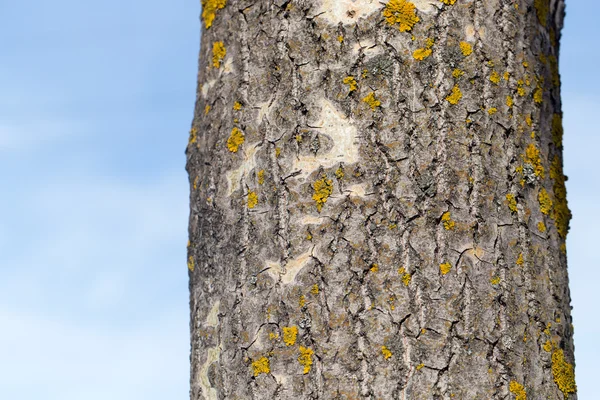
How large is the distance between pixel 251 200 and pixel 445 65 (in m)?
0.66

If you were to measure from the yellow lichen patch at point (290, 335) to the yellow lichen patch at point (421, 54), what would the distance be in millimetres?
807

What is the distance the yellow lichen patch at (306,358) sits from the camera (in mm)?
2176

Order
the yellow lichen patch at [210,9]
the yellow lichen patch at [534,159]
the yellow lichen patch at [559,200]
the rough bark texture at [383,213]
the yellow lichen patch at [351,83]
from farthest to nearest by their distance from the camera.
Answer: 1. the yellow lichen patch at [210,9]
2. the yellow lichen patch at [559,200]
3. the yellow lichen patch at [534,159]
4. the yellow lichen patch at [351,83]
5. the rough bark texture at [383,213]

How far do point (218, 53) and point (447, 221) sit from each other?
904 mm

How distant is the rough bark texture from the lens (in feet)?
7.09

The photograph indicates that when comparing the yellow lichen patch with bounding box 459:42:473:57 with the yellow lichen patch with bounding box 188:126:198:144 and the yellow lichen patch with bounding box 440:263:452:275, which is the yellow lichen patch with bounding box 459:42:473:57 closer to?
the yellow lichen patch with bounding box 440:263:452:275

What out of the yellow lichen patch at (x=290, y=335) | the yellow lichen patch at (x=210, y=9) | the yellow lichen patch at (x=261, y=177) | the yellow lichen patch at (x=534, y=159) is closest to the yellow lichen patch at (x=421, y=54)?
the yellow lichen patch at (x=534, y=159)

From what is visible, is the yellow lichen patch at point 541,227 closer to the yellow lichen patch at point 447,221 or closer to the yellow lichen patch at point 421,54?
the yellow lichen patch at point 447,221

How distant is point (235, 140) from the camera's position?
243 centimetres

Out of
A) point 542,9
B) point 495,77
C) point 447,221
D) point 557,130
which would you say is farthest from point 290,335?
point 542,9

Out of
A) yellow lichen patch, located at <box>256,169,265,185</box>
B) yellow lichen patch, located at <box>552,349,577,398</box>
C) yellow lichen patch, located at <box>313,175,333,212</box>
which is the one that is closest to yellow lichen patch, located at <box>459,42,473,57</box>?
yellow lichen patch, located at <box>313,175,333,212</box>

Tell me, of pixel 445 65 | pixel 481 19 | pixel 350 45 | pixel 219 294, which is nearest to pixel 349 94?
pixel 350 45

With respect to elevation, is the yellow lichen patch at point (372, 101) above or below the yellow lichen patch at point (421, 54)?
below

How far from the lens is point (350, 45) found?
2.29 metres
